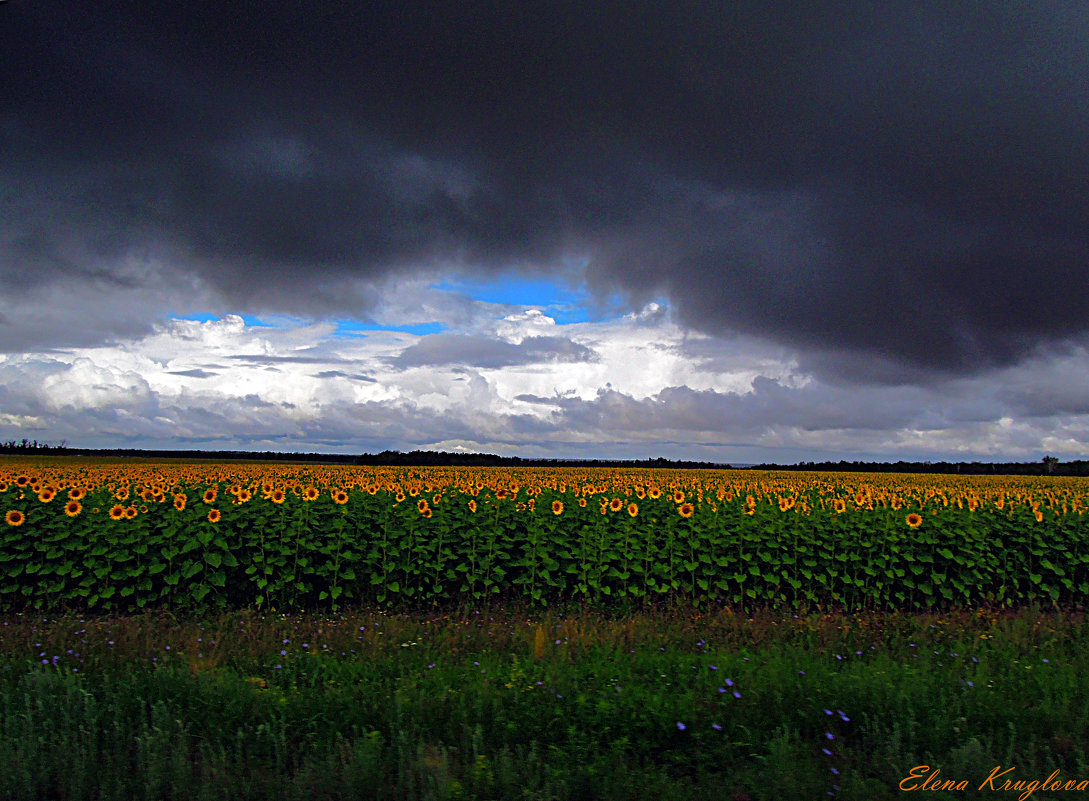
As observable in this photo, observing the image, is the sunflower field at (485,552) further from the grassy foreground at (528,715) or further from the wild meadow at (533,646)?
the grassy foreground at (528,715)

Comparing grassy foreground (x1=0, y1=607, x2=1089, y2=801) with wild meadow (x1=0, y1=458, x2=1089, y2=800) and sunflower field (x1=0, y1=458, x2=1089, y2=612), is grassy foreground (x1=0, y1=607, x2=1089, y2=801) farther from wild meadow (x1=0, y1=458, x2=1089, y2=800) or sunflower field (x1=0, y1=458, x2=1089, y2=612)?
sunflower field (x1=0, y1=458, x2=1089, y2=612)

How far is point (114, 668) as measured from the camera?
6.21 meters

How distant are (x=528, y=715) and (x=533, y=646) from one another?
1.90 meters

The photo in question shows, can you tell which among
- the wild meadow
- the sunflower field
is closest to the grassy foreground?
the wild meadow

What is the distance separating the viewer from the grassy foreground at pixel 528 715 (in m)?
4.16

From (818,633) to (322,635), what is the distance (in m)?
5.38

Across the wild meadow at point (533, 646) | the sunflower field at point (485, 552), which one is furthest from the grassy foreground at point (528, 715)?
the sunflower field at point (485, 552)

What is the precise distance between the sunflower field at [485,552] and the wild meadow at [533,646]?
0.16ft

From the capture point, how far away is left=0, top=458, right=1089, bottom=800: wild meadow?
171 inches

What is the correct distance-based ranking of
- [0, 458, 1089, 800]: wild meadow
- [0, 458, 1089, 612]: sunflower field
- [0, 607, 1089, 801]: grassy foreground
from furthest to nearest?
[0, 458, 1089, 612]: sunflower field → [0, 458, 1089, 800]: wild meadow → [0, 607, 1089, 801]: grassy foreground

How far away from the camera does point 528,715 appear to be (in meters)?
4.98

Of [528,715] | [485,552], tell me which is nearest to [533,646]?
[528,715]

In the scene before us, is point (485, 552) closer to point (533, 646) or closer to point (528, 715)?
point (533, 646)

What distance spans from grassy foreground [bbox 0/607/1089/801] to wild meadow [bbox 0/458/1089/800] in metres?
0.02
